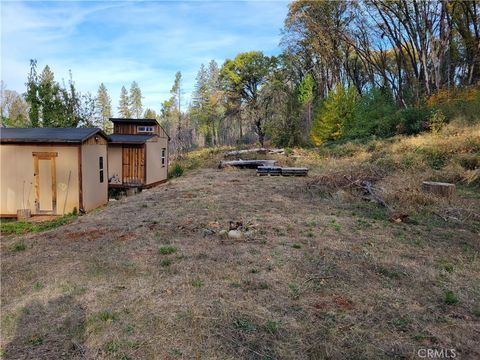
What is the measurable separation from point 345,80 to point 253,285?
35.6 m

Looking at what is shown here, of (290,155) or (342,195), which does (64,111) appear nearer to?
(290,155)

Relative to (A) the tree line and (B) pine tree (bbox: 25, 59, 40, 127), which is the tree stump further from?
(B) pine tree (bbox: 25, 59, 40, 127)

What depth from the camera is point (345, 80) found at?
35.6 m

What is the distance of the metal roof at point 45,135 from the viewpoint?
9.84 m

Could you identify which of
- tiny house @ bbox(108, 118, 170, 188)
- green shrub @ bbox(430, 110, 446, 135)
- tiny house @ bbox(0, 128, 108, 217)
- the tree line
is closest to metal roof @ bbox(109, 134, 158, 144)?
tiny house @ bbox(108, 118, 170, 188)

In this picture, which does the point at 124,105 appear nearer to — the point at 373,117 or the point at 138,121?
the point at 138,121

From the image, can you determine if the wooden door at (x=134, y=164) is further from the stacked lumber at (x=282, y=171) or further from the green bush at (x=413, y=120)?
the green bush at (x=413, y=120)

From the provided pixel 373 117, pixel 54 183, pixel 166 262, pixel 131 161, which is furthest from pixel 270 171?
pixel 373 117

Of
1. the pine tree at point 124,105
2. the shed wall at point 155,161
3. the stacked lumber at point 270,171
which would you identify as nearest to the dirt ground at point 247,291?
the stacked lumber at point 270,171

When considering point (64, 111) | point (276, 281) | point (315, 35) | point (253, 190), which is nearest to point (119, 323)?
point (276, 281)

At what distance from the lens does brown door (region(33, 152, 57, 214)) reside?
33.2 feet

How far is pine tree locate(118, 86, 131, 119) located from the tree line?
68.0 ft

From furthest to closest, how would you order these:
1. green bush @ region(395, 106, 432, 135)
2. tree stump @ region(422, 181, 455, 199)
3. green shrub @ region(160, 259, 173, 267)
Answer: green bush @ region(395, 106, 432, 135), tree stump @ region(422, 181, 455, 199), green shrub @ region(160, 259, 173, 267)

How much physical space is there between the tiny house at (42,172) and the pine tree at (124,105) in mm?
50571
